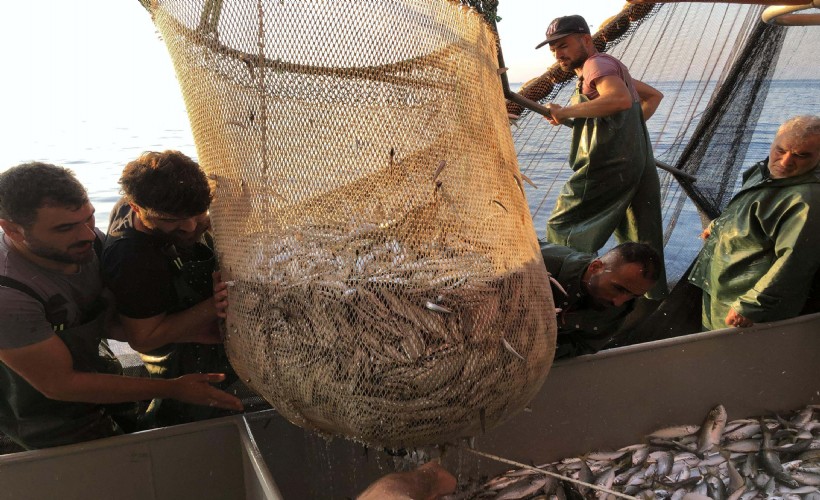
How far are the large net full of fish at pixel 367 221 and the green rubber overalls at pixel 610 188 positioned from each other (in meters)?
1.98

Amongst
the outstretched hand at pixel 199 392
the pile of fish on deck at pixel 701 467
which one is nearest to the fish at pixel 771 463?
the pile of fish on deck at pixel 701 467

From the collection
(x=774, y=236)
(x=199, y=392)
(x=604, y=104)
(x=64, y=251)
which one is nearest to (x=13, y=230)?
(x=64, y=251)

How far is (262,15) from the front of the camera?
5.30 ft

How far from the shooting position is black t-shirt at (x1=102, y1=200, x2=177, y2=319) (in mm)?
2014

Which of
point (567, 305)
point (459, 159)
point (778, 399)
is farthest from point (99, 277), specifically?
point (778, 399)

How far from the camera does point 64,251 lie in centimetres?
198

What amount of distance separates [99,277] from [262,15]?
1115 millimetres

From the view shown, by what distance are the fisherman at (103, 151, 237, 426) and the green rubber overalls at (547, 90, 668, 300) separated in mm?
2289

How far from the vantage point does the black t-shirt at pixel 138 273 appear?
2014 millimetres

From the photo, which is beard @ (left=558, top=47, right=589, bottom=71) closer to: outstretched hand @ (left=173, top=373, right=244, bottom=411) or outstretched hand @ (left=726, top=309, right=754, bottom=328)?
outstretched hand @ (left=726, top=309, right=754, bottom=328)

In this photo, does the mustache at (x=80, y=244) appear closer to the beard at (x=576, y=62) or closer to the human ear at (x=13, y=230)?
the human ear at (x=13, y=230)

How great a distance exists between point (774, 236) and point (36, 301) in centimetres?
341

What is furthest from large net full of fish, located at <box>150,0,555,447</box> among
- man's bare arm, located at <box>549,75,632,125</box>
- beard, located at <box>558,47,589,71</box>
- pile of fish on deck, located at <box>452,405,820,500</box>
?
beard, located at <box>558,47,589,71</box>

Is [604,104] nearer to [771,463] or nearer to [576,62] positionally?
[576,62]
